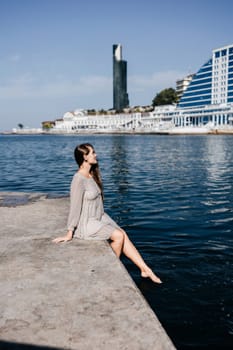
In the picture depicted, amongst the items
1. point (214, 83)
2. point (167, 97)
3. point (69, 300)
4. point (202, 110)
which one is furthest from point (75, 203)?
point (167, 97)

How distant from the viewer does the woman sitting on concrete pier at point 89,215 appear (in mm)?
5059

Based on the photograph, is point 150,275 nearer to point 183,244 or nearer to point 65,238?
point 65,238

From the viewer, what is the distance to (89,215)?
202 inches

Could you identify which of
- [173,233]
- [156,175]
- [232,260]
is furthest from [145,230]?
[156,175]

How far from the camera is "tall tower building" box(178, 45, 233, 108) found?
390 ft

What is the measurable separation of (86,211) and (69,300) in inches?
74.4

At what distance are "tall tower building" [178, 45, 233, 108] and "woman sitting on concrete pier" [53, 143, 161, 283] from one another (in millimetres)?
121980

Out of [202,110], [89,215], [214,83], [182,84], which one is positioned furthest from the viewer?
[182,84]

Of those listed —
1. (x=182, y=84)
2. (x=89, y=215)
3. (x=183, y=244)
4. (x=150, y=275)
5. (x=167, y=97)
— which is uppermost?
(x=182, y=84)

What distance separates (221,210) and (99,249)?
679 cm

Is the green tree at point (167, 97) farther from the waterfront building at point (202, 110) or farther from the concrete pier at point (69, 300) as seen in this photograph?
the concrete pier at point (69, 300)

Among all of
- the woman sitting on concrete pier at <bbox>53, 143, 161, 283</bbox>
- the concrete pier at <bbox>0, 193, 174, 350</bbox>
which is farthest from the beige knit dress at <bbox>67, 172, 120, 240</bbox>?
the concrete pier at <bbox>0, 193, 174, 350</bbox>

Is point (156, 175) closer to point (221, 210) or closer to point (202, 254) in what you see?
point (221, 210)

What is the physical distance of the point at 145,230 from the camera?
8453 mm
